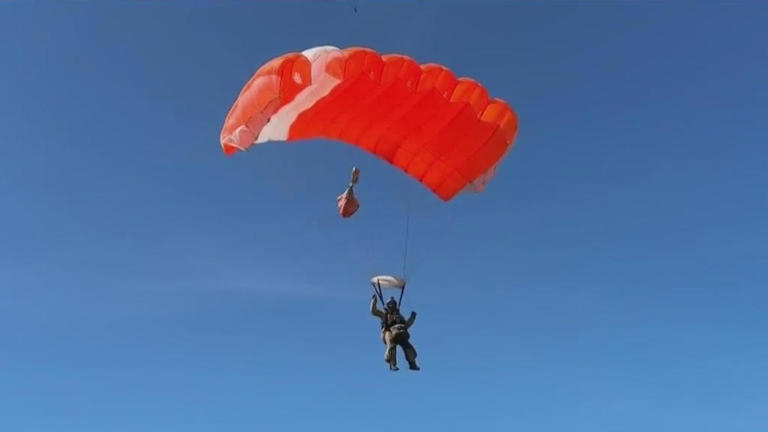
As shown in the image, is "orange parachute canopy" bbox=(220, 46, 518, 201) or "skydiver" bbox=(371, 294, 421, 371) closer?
"orange parachute canopy" bbox=(220, 46, 518, 201)

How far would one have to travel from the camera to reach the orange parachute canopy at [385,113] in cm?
1884

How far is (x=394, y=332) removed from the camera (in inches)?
803

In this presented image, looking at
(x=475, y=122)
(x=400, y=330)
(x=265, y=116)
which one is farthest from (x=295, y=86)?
(x=400, y=330)

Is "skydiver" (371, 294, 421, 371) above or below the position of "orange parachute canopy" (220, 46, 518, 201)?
below

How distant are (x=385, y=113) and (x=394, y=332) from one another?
4.39m

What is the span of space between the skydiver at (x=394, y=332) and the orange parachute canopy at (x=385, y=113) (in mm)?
2660

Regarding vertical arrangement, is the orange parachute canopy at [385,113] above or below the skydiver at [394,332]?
above

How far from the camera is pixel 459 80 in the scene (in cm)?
1998

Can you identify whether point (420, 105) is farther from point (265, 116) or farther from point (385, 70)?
point (265, 116)

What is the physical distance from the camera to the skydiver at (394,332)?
20.3m

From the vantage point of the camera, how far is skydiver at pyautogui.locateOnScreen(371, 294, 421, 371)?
800 inches

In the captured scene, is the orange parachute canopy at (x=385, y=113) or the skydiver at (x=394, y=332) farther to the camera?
the skydiver at (x=394, y=332)

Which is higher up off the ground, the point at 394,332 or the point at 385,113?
the point at 385,113

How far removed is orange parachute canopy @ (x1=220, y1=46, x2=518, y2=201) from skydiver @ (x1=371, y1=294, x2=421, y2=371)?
2.66 meters
